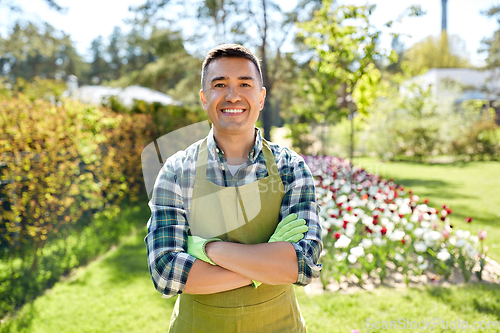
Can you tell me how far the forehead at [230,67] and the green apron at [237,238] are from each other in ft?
1.27

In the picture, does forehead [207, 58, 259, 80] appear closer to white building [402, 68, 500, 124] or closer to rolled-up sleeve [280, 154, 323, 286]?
rolled-up sleeve [280, 154, 323, 286]

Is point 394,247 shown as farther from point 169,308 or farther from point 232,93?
point 232,93

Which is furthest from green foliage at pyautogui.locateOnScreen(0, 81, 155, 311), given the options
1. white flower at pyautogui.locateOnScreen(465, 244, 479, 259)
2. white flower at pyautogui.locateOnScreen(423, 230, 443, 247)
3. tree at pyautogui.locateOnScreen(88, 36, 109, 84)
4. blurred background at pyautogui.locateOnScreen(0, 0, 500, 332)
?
tree at pyautogui.locateOnScreen(88, 36, 109, 84)

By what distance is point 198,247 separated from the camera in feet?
4.51

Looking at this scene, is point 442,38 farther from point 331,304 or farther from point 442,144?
point 331,304

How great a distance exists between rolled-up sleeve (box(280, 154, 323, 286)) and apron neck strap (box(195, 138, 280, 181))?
0.07m

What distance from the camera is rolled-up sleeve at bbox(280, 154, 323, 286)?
141 centimetres

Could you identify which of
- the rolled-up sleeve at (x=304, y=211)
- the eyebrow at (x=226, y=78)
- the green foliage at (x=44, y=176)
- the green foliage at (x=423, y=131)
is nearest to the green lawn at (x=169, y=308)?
the green foliage at (x=44, y=176)

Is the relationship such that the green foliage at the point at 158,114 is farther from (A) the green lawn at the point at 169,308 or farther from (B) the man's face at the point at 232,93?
(B) the man's face at the point at 232,93

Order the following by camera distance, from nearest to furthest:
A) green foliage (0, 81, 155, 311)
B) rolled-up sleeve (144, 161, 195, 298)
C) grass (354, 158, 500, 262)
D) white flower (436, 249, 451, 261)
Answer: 1. rolled-up sleeve (144, 161, 195, 298)
2. white flower (436, 249, 451, 261)
3. green foliage (0, 81, 155, 311)
4. grass (354, 158, 500, 262)

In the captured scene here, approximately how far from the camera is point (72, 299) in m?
3.43

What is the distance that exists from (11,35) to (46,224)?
61.9 ft

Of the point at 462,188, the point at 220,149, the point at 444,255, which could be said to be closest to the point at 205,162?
the point at 220,149

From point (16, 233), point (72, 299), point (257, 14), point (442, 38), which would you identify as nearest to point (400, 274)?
point (72, 299)
